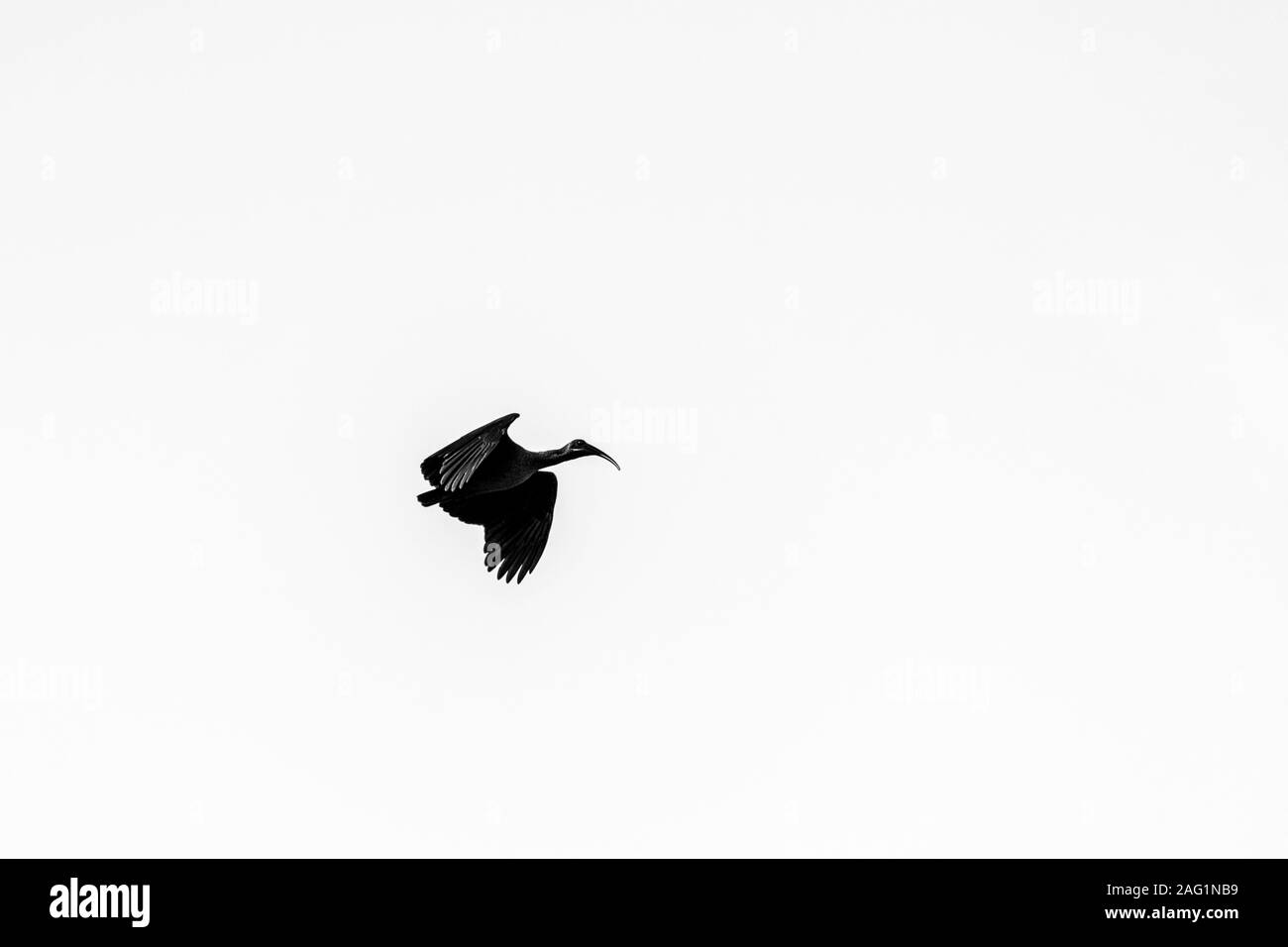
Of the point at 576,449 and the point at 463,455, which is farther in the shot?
the point at 576,449

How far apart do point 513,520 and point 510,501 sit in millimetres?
325

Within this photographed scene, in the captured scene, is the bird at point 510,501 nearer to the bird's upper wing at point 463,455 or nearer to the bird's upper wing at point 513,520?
the bird's upper wing at point 513,520

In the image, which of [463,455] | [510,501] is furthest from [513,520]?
[463,455]

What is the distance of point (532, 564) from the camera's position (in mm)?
29094

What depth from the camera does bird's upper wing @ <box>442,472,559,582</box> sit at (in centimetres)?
2897

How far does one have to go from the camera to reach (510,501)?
29.2 meters

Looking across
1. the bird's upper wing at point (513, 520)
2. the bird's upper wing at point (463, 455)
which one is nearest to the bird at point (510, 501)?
the bird's upper wing at point (513, 520)

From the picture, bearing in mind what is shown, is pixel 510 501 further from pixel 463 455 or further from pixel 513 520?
pixel 463 455

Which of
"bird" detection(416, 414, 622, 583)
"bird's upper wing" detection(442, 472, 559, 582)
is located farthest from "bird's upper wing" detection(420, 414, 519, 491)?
"bird's upper wing" detection(442, 472, 559, 582)

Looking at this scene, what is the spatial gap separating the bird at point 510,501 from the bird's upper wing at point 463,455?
2.58 feet
